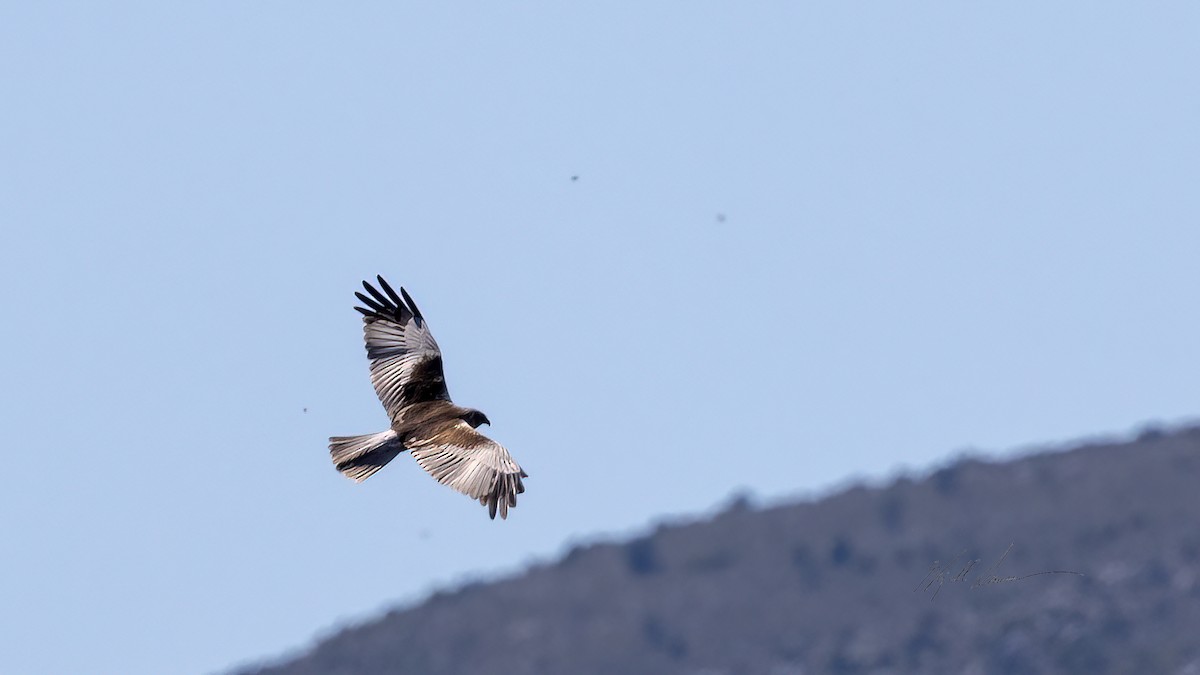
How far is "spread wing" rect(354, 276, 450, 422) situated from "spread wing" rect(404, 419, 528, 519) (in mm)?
1262

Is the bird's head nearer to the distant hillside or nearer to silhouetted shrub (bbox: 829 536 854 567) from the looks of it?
the distant hillside

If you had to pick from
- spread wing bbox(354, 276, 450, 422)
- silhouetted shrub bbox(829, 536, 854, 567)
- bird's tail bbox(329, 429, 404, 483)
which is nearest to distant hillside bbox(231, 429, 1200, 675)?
silhouetted shrub bbox(829, 536, 854, 567)

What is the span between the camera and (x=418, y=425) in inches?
1076

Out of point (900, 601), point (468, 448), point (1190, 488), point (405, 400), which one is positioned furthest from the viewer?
point (1190, 488)

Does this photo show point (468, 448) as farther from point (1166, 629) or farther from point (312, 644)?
point (312, 644)

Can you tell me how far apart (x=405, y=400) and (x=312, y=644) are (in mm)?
125312

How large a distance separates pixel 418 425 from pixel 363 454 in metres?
0.87

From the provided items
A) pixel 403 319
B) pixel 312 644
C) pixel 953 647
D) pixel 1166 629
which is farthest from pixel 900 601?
pixel 403 319

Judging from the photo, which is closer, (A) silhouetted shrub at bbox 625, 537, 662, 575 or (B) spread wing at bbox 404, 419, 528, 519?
(B) spread wing at bbox 404, 419, 528, 519

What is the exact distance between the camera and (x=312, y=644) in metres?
150

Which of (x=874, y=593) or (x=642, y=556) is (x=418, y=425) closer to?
(x=874, y=593)

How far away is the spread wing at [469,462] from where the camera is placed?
25484 mm

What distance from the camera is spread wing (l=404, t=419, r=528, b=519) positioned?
25.5 metres

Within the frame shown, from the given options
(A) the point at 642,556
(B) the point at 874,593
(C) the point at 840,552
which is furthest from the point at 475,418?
(A) the point at 642,556
